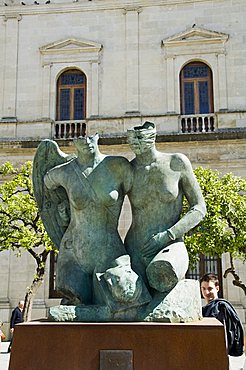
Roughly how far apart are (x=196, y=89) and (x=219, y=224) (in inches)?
300

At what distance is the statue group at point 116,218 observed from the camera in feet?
13.0

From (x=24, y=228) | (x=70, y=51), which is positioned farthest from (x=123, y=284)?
(x=70, y=51)

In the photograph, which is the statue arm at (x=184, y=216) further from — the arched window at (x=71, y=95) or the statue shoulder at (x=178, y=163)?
the arched window at (x=71, y=95)

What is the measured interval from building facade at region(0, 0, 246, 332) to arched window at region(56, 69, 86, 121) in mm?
37

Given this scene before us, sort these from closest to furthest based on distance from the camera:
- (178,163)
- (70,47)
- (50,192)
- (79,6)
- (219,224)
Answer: (178,163) < (50,192) < (219,224) < (70,47) < (79,6)

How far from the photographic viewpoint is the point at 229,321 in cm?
533

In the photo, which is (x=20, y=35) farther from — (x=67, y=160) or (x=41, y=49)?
(x=67, y=160)

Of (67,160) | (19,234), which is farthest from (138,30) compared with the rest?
(67,160)

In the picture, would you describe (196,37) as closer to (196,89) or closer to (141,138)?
(196,89)

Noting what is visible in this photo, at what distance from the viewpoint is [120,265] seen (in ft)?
13.0

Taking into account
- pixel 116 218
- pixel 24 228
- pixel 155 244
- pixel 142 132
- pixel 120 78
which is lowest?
pixel 155 244

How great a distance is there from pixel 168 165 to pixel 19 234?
909 centimetres

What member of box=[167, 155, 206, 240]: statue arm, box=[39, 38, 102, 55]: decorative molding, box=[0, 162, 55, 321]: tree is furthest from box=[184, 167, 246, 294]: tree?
box=[39, 38, 102, 55]: decorative molding

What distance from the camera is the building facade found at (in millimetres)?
17234
